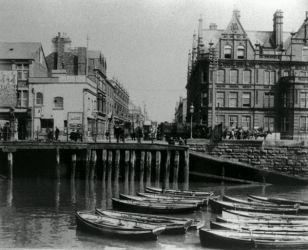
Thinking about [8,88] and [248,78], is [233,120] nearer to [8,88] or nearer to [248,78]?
[248,78]

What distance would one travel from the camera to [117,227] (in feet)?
65.9

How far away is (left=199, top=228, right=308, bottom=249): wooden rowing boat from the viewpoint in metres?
18.1

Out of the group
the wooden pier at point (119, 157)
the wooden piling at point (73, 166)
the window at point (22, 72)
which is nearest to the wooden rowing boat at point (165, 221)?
the wooden pier at point (119, 157)

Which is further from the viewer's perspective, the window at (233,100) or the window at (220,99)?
the window at (233,100)

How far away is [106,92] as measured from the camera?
8100 centimetres

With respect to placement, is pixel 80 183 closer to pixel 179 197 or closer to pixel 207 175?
pixel 207 175

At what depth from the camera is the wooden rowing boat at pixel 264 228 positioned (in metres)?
19.3

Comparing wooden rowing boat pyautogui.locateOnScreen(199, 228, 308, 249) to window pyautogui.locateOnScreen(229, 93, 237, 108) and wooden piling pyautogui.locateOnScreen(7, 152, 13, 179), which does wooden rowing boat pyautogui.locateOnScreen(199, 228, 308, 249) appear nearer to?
wooden piling pyautogui.locateOnScreen(7, 152, 13, 179)

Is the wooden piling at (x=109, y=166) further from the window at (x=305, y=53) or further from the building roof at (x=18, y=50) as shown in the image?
the window at (x=305, y=53)

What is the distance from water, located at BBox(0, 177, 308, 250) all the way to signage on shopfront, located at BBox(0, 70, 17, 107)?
17.0 meters

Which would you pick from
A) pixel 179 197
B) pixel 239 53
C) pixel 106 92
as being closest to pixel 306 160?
pixel 179 197

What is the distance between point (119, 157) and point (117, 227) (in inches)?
843

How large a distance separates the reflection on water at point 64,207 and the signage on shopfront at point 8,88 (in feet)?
57.2

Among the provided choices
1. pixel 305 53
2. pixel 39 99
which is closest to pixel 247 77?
pixel 305 53
